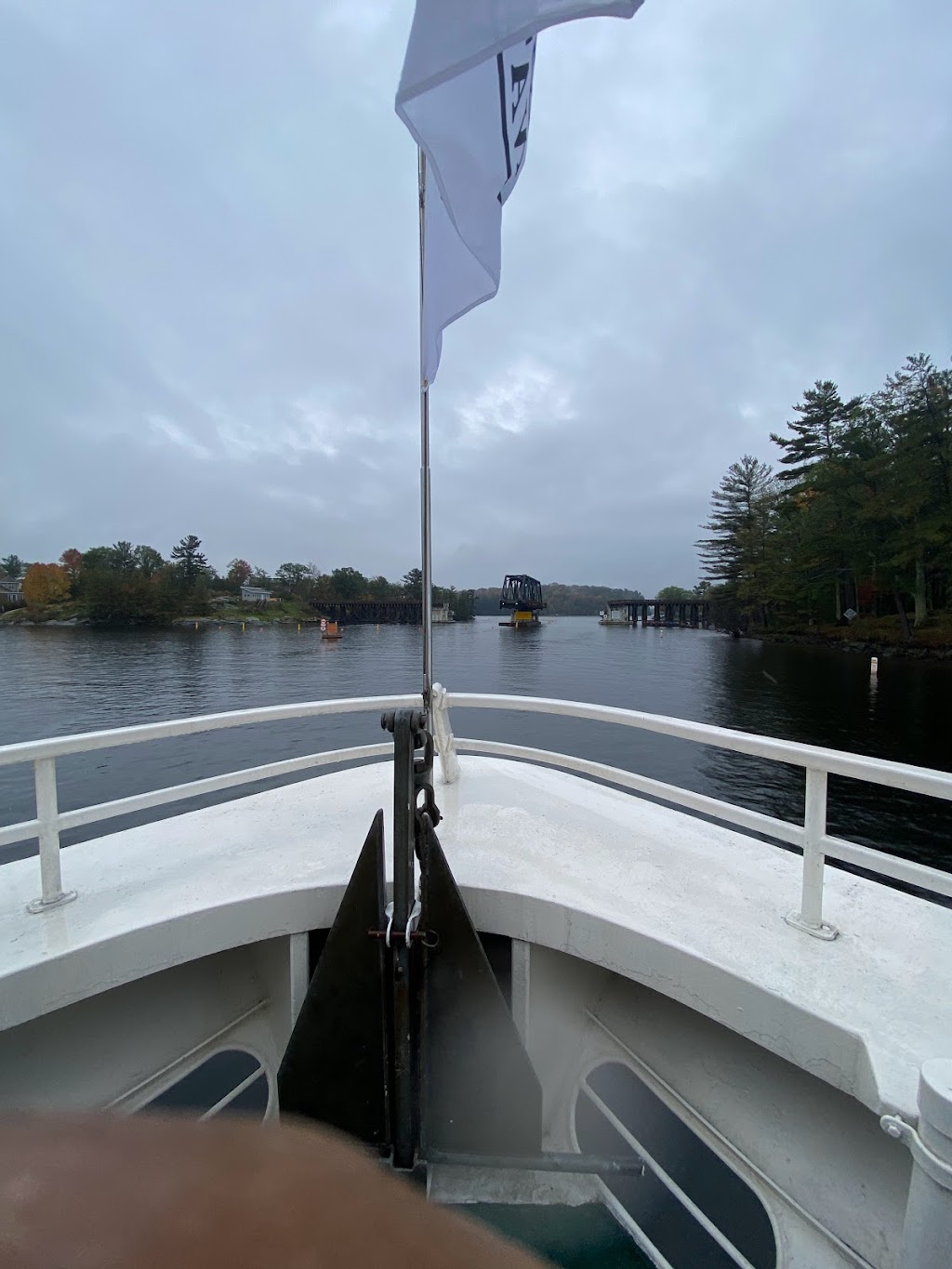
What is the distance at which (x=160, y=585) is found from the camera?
79.9 meters

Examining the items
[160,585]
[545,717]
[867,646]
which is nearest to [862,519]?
[867,646]

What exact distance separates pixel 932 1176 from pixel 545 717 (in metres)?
17.5

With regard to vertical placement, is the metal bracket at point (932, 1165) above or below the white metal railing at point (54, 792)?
below

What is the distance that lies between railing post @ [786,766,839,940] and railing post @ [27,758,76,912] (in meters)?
2.24

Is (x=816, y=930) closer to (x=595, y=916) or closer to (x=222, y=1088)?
(x=595, y=916)

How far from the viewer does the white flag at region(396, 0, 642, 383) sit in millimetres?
1421

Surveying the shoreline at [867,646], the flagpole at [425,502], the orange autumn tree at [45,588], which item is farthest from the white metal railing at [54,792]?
the orange autumn tree at [45,588]

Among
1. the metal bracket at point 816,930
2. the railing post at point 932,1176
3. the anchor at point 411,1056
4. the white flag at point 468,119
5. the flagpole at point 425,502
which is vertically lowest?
the anchor at point 411,1056

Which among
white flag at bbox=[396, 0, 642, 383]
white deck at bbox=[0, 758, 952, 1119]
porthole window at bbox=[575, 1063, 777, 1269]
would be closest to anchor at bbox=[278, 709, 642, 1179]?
porthole window at bbox=[575, 1063, 777, 1269]

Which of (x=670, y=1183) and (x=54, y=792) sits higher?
(x=54, y=792)

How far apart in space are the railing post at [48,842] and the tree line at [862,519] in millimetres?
38580

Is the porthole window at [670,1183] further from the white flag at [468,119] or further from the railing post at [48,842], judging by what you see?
the white flag at [468,119]

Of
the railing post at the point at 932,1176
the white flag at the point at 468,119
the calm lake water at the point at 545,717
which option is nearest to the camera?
the railing post at the point at 932,1176

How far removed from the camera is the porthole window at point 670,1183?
1.51 meters
